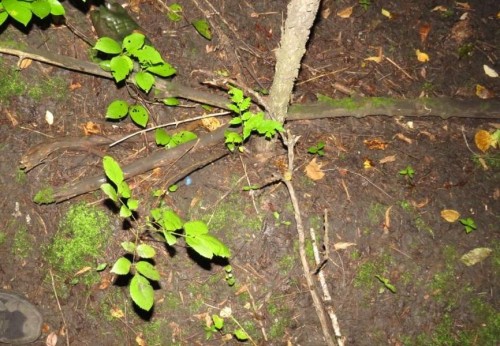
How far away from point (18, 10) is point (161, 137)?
1.29m

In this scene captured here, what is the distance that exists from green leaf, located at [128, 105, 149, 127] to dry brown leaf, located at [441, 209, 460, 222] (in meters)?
2.62

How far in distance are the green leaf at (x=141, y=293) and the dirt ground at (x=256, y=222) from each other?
1005 mm

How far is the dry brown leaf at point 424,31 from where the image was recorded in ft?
13.7

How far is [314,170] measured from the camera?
3.45 metres

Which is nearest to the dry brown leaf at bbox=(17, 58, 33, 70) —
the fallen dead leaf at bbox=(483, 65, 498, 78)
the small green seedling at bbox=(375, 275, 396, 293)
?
the small green seedling at bbox=(375, 275, 396, 293)

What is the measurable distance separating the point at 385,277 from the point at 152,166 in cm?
Answer: 208

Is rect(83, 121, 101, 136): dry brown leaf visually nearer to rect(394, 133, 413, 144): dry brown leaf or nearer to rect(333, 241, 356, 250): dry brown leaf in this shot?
rect(333, 241, 356, 250): dry brown leaf

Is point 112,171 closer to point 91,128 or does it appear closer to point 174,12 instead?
point 91,128

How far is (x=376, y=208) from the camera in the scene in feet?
11.1

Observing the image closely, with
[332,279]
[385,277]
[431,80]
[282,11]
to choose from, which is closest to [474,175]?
[431,80]

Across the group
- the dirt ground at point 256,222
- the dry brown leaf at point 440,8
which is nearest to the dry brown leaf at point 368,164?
the dirt ground at point 256,222

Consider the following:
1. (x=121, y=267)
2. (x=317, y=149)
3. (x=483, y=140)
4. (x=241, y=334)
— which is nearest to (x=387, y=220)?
(x=317, y=149)

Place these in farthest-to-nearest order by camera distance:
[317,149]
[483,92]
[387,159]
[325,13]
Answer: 1. [325,13]
2. [483,92]
3. [387,159]
4. [317,149]

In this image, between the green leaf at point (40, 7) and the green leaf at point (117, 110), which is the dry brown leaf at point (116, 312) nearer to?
the green leaf at point (117, 110)
